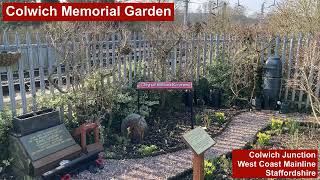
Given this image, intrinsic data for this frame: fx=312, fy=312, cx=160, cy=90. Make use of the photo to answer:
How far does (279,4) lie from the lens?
12.0m

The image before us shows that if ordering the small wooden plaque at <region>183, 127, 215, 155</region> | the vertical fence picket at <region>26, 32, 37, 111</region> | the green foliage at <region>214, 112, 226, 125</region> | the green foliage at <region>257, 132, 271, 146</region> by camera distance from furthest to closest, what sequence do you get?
the green foliage at <region>214, 112, 226, 125</region> < the green foliage at <region>257, 132, 271, 146</region> < the vertical fence picket at <region>26, 32, 37, 111</region> < the small wooden plaque at <region>183, 127, 215, 155</region>

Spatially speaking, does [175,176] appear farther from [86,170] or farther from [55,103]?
[55,103]

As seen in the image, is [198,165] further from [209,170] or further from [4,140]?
[4,140]

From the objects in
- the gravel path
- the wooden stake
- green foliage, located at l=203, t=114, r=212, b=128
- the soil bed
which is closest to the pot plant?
the gravel path

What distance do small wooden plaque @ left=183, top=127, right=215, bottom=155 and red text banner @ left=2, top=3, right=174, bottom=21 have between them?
530 centimetres

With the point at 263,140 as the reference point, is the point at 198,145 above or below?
above

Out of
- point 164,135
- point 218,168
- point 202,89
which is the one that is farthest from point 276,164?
point 202,89

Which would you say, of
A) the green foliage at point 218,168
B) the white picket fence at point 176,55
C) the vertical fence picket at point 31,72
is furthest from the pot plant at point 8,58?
the green foliage at point 218,168

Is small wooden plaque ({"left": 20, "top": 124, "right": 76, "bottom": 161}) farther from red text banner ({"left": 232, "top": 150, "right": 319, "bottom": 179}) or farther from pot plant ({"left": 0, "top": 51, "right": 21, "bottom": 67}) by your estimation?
red text banner ({"left": 232, "top": 150, "right": 319, "bottom": 179})

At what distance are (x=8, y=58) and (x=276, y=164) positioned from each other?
4239 millimetres

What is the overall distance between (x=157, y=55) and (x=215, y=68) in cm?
187

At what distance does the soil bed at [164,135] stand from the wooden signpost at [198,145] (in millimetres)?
1769

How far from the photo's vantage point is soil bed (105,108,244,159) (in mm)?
5438

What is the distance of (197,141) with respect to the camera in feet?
11.8
